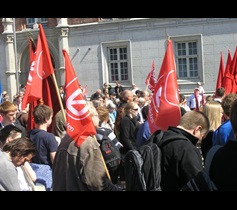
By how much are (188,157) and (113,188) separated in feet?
2.09

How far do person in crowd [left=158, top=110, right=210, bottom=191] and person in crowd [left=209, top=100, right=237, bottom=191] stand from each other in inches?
41.8

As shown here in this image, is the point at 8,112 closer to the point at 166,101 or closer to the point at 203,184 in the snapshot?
the point at 166,101

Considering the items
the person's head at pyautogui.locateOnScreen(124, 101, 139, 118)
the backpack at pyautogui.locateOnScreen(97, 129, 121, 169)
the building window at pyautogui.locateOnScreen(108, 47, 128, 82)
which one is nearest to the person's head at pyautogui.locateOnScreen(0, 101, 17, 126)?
the backpack at pyautogui.locateOnScreen(97, 129, 121, 169)

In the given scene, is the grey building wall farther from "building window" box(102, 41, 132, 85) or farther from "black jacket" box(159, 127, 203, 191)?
"black jacket" box(159, 127, 203, 191)

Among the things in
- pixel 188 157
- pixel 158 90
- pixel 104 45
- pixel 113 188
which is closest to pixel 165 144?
pixel 188 157

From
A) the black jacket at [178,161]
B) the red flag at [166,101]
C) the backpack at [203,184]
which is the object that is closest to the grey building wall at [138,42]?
the red flag at [166,101]

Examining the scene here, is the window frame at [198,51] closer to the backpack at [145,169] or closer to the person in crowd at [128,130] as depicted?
the person in crowd at [128,130]

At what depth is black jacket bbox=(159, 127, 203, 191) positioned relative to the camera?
143 inches

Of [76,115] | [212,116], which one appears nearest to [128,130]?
[212,116]

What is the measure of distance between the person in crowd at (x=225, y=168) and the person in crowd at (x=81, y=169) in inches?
48.8

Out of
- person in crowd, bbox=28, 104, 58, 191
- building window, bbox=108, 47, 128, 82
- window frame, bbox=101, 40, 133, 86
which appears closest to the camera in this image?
person in crowd, bbox=28, 104, 58, 191

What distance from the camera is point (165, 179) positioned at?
374cm

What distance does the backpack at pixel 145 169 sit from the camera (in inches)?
144
